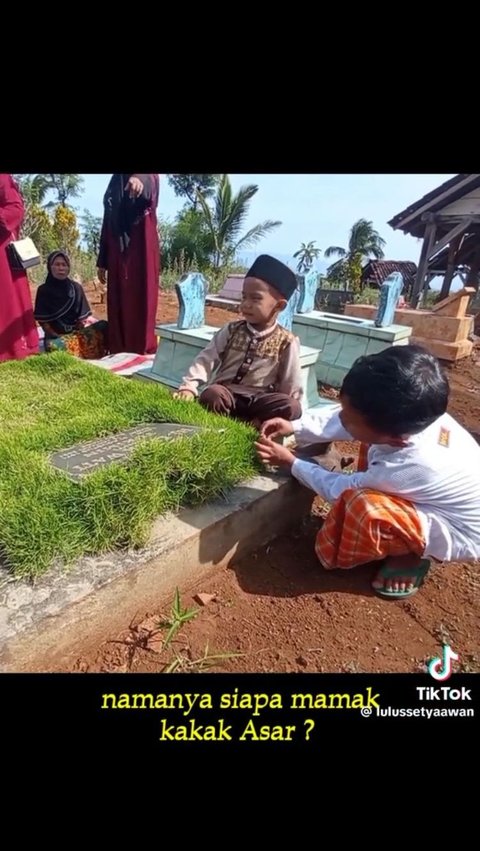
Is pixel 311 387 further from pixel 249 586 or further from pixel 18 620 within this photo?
pixel 18 620

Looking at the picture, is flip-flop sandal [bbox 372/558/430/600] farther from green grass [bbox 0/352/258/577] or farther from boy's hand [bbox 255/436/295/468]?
green grass [bbox 0/352/258/577]

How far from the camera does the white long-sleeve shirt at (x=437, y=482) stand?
174 centimetres

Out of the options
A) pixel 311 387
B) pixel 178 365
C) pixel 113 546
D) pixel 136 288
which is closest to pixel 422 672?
pixel 113 546

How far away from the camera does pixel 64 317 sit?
479 centimetres

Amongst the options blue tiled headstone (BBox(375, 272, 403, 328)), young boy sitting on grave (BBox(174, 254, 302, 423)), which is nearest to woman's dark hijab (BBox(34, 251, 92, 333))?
young boy sitting on grave (BBox(174, 254, 302, 423))

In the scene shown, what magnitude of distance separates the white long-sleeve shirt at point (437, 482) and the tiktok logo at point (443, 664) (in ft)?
1.15

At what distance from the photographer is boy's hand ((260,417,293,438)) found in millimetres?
2361

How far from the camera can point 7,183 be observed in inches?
146

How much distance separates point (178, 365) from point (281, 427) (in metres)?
1.64

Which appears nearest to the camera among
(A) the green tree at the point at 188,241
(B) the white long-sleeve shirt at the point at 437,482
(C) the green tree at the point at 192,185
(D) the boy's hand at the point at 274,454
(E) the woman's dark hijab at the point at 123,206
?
(B) the white long-sleeve shirt at the point at 437,482

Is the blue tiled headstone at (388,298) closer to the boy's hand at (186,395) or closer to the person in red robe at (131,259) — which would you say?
the person in red robe at (131,259)

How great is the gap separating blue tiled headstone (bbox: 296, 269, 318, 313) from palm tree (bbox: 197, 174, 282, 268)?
11980 millimetres

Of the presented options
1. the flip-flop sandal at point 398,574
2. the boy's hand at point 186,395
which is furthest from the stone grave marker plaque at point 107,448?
the flip-flop sandal at point 398,574

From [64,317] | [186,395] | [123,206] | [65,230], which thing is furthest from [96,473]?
[65,230]
